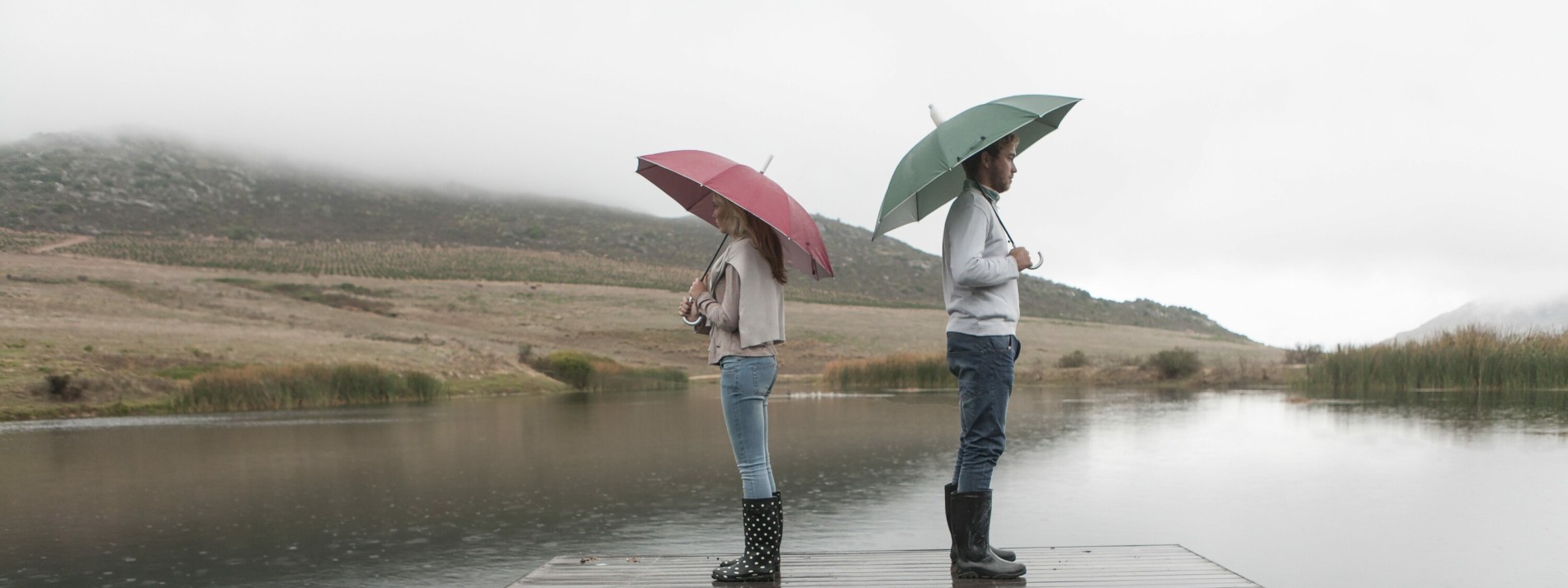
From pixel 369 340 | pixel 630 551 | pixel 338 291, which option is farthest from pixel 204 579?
pixel 338 291

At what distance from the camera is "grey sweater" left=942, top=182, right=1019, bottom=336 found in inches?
166

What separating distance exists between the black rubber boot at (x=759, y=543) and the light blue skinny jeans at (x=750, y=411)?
0.13 feet

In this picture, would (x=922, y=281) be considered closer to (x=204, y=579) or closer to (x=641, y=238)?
(x=641, y=238)

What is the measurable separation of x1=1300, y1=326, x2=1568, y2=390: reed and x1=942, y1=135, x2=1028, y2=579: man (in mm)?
17463

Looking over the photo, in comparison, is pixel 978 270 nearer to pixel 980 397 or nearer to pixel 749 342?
pixel 980 397

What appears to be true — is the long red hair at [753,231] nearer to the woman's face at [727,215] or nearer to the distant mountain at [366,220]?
the woman's face at [727,215]

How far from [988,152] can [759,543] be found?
1.62m

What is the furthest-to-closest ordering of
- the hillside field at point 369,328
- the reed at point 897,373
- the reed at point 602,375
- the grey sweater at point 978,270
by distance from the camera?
the reed at point 602,375
the reed at point 897,373
the hillside field at point 369,328
the grey sweater at point 978,270

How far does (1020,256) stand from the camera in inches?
170

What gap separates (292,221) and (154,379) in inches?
2759

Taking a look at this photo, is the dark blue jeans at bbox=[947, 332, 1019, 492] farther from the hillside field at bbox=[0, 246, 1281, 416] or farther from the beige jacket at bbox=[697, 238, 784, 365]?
the hillside field at bbox=[0, 246, 1281, 416]

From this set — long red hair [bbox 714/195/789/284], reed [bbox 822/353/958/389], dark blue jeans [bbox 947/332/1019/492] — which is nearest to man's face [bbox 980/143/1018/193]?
dark blue jeans [bbox 947/332/1019/492]

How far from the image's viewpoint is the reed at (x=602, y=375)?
3100 centimetres

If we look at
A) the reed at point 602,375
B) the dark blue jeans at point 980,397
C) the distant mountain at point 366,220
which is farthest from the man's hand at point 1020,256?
the distant mountain at point 366,220
